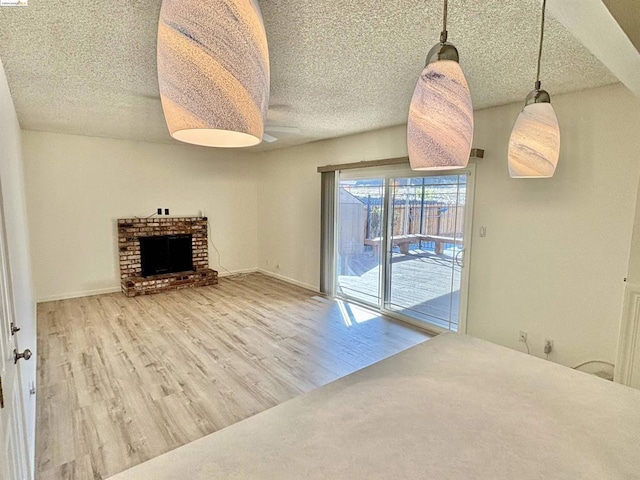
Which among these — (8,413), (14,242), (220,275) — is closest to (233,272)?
(220,275)

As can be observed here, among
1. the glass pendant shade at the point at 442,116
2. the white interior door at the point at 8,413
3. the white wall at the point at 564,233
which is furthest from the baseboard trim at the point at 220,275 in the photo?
the glass pendant shade at the point at 442,116

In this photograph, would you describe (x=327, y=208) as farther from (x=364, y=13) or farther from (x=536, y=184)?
(x=364, y=13)

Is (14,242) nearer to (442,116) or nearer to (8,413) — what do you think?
(8,413)

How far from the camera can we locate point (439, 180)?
404 centimetres

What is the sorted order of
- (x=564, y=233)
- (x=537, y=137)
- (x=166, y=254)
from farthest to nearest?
(x=166, y=254) → (x=564, y=233) → (x=537, y=137)

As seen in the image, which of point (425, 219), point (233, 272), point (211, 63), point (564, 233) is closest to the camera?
point (211, 63)

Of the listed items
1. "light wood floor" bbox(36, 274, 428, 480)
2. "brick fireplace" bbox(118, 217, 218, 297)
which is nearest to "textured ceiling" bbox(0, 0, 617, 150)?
"brick fireplace" bbox(118, 217, 218, 297)

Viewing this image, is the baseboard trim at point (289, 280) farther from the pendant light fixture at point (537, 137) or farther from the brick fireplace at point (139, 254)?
the pendant light fixture at point (537, 137)

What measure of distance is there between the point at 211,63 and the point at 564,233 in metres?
3.34

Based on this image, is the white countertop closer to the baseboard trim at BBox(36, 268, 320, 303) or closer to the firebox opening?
the baseboard trim at BBox(36, 268, 320, 303)

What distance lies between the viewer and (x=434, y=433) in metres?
1.02

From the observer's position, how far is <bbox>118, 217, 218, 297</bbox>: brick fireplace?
5539 mm

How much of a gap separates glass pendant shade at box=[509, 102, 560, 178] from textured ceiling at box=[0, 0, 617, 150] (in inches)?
23.4

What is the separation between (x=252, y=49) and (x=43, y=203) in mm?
5737
